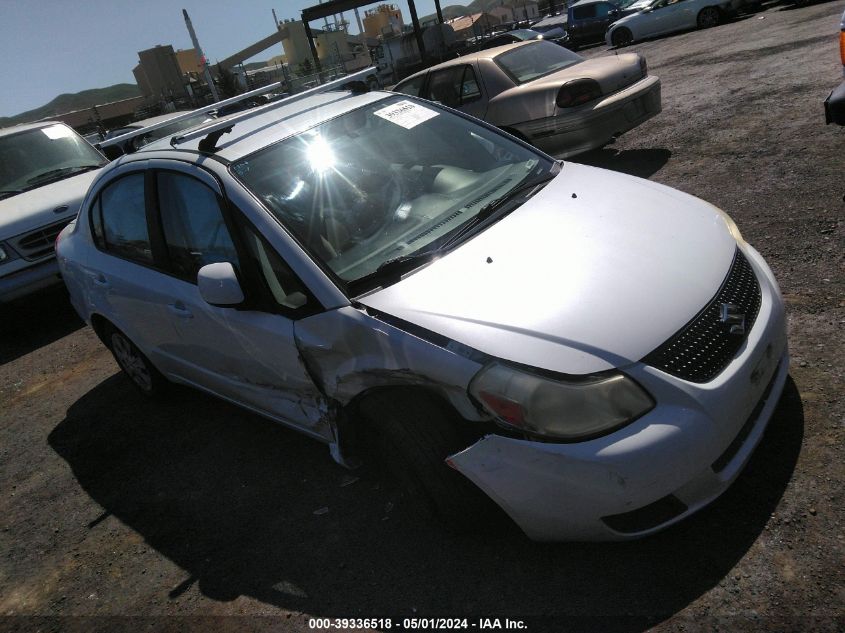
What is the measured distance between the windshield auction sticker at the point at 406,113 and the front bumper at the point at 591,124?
3.46 m

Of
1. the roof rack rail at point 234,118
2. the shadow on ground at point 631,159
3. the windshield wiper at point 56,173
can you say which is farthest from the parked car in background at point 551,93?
the windshield wiper at point 56,173

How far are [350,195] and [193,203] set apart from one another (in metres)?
0.82

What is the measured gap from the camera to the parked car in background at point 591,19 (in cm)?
2484

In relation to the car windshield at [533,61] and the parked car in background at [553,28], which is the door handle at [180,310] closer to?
the car windshield at [533,61]

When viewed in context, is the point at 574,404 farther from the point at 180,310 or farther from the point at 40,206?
the point at 40,206

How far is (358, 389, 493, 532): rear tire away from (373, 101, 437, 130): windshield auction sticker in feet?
5.70

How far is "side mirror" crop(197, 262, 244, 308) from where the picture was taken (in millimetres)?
2795

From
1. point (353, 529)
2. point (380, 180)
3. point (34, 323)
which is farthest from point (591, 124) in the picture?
point (34, 323)

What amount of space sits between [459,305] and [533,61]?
6264 millimetres

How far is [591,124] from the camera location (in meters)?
6.88

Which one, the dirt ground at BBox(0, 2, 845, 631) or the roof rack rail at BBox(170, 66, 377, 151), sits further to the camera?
the roof rack rail at BBox(170, 66, 377, 151)

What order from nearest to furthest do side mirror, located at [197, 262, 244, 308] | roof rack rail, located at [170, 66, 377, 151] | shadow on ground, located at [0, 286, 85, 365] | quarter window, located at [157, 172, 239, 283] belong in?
side mirror, located at [197, 262, 244, 308]
quarter window, located at [157, 172, 239, 283]
roof rack rail, located at [170, 66, 377, 151]
shadow on ground, located at [0, 286, 85, 365]

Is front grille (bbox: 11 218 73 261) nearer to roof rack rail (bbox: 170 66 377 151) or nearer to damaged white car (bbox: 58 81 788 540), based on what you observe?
damaged white car (bbox: 58 81 788 540)

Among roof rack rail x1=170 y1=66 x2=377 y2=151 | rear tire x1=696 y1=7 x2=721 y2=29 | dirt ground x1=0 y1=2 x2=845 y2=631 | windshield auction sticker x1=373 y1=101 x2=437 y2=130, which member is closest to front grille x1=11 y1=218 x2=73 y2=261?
dirt ground x1=0 y1=2 x2=845 y2=631
